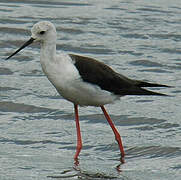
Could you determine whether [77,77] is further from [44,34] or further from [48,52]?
[44,34]

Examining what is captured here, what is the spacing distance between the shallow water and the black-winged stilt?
0.36 metres

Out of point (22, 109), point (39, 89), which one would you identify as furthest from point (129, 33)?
point (22, 109)

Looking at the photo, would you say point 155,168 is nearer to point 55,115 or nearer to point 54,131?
point 54,131

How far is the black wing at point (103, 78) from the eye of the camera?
7324 mm

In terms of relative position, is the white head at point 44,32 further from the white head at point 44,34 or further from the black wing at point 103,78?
the black wing at point 103,78

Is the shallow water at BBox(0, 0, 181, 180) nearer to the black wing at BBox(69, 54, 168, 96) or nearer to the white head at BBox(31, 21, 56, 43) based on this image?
the black wing at BBox(69, 54, 168, 96)

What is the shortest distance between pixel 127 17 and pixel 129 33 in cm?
109

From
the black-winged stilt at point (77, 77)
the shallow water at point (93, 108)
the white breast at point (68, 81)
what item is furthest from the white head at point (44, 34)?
the shallow water at point (93, 108)

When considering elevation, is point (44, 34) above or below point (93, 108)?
above

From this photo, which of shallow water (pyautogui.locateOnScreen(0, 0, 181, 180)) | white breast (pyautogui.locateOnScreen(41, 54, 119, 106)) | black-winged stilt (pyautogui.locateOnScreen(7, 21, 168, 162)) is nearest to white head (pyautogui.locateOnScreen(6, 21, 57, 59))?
black-winged stilt (pyautogui.locateOnScreen(7, 21, 168, 162))

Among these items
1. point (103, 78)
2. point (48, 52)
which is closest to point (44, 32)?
point (48, 52)

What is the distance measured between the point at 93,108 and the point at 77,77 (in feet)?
7.17

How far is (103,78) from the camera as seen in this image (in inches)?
298

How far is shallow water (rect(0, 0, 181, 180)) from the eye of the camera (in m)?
7.13
